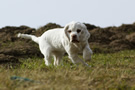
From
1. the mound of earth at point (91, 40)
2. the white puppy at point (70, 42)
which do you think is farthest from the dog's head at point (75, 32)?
the mound of earth at point (91, 40)

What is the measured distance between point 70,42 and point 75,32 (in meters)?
0.35

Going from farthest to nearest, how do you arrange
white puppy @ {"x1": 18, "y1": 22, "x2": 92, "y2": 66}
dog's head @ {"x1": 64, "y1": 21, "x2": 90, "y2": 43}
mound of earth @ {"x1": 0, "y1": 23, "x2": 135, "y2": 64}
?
mound of earth @ {"x1": 0, "y1": 23, "x2": 135, "y2": 64} < white puppy @ {"x1": 18, "y1": 22, "x2": 92, "y2": 66} < dog's head @ {"x1": 64, "y1": 21, "x2": 90, "y2": 43}

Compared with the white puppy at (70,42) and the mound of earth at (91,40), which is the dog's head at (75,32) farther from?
the mound of earth at (91,40)

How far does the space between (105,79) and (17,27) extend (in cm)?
1295

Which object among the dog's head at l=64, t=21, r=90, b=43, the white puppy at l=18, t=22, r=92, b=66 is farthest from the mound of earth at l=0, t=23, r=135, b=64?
the dog's head at l=64, t=21, r=90, b=43

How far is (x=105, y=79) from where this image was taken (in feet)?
12.9

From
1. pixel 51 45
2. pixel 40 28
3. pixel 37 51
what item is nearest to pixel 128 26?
pixel 40 28

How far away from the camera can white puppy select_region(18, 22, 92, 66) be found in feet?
17.0

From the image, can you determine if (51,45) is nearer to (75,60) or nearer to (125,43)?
(75,60)

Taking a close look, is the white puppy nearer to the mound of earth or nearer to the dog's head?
the dog's head

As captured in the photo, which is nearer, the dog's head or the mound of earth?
the dog's head

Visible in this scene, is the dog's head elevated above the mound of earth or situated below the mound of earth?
above

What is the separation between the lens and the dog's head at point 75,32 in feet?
16.7

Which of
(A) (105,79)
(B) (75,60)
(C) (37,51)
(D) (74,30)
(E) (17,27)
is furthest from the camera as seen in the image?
(E) (17,27)
